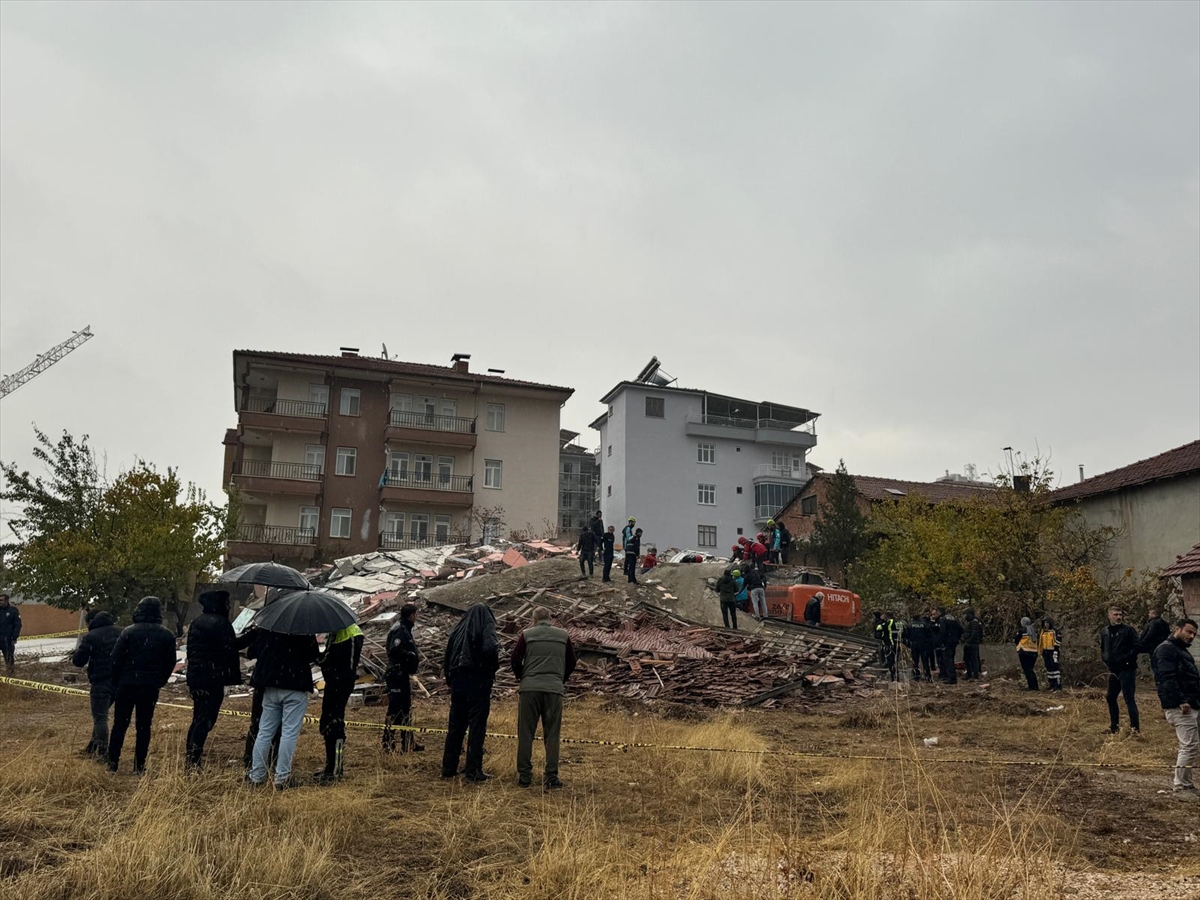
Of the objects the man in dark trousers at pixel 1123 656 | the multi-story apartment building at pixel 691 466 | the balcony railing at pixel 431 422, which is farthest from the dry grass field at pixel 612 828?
the multi-story apartment building at pixel 691 466

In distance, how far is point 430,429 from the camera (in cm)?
4541

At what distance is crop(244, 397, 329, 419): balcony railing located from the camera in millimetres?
43875

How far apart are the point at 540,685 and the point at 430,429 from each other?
38.2m

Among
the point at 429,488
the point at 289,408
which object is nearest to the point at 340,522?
the point at 429,488

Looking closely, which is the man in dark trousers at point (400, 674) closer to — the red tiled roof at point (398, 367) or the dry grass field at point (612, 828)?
the dry grass field at point (612, 828)

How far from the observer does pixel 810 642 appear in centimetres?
2133

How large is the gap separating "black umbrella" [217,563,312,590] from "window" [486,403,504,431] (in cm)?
3863

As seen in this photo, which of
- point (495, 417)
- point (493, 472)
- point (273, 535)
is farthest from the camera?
point (495, 417)

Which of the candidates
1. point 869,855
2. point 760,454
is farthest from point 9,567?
point 760,454

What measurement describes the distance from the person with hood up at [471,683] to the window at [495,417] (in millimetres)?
39676

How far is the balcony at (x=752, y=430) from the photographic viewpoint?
59.2 m

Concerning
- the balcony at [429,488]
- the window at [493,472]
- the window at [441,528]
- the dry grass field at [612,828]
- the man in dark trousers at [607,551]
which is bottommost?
the dry grass field at [612,828]

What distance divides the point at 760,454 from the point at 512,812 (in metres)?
55.5

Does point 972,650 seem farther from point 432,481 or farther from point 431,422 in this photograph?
point 431,422
